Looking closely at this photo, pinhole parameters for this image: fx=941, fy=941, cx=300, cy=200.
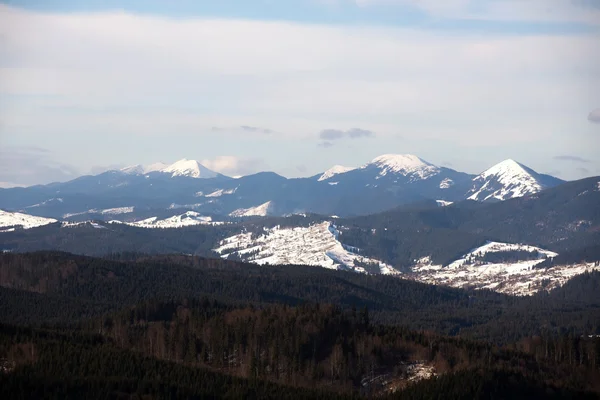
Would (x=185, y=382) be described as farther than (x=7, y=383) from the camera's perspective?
Yes

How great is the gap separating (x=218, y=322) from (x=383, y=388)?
133ft

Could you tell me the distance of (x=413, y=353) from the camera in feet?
516

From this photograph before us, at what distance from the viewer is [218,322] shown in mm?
173875

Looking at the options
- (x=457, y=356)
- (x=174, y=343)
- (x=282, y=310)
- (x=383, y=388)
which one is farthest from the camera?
(x=282, y=310)

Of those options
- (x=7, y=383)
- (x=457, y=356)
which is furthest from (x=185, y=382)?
(x=457, y=356)

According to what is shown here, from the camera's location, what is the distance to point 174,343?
550 ft

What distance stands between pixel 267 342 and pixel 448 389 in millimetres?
42250

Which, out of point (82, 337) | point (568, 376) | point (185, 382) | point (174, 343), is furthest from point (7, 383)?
point (568, 376)

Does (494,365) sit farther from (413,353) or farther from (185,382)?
(185,382)

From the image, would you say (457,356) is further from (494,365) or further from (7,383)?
(7,383)

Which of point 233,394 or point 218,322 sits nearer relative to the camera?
point 233,394

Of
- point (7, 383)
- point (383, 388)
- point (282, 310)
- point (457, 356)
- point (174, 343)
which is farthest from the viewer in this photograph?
point (282, 310)

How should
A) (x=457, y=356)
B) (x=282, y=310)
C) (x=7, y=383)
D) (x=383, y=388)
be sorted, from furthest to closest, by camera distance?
(x=282, y=310), (x=457, y=356), (x=383, y=388), (x=7, y=383)

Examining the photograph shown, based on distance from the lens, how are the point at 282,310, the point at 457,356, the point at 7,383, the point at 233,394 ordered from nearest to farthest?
the point at 7,383, the point at 233,394, the point at 457,356, the point at 282,310
